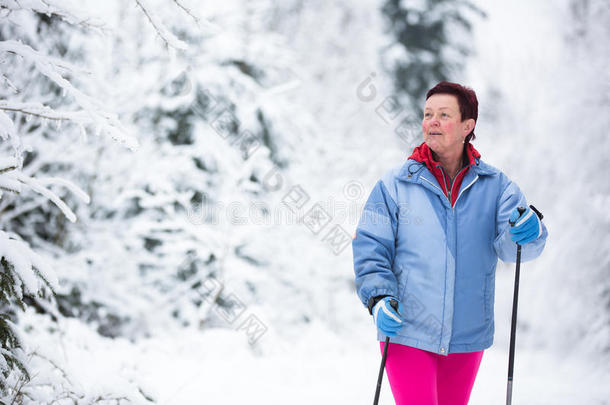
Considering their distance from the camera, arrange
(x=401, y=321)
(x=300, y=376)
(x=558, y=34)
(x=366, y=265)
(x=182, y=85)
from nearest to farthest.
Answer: (x=401, y=321), (x=366, y=265), (x=300, y=376), (x=182, y=85), (x=558, y=34)

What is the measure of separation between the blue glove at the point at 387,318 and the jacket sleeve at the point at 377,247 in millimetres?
75

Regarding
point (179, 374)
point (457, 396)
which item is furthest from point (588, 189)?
point (179, 374)

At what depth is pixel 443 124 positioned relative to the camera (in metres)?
2.04

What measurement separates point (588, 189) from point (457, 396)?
4667 millimetres

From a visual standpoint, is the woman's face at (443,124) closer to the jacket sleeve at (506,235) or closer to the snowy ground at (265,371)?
the jacket sleeve at (506,235)

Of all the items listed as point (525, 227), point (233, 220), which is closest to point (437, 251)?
point (525, 227)

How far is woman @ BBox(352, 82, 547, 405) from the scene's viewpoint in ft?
6.26

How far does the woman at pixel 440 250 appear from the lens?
191 cm

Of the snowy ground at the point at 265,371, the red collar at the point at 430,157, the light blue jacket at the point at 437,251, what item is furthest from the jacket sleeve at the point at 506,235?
the snowy ground at the point at 265,371

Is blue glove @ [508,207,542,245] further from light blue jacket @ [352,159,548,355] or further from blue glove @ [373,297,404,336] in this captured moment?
blue glove @ [373,297,404,336]

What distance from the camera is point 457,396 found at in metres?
2.05

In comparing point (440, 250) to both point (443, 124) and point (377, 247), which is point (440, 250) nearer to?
point (377, 247)

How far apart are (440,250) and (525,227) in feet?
1.19

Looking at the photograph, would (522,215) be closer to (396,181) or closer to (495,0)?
(396,181)
